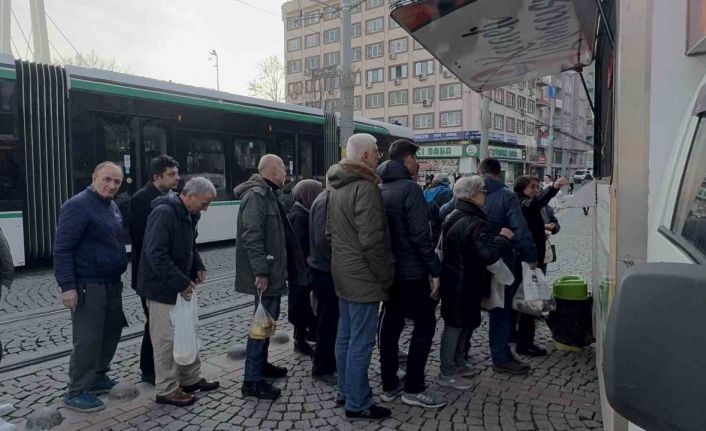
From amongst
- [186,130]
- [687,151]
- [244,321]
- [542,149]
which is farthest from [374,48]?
[687,151]

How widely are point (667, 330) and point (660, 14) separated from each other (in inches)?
60.2

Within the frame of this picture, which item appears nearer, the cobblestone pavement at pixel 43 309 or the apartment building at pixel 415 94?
the cobblestone pavement at pixel 43 309

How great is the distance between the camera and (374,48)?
55969mm

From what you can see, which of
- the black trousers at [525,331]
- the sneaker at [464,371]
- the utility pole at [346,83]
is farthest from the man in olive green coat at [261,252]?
the utility pole at [346,83]

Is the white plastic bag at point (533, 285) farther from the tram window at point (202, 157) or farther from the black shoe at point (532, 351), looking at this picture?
the tram window at point (202, 157)

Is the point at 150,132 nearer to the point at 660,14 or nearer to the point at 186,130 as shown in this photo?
the point at 186,130

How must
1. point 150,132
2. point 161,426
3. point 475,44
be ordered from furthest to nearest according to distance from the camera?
point 150,132
point 475,44
point 161,426

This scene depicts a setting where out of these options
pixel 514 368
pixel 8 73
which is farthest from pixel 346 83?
pixel 514 368

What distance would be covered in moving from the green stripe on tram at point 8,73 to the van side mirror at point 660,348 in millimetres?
9092

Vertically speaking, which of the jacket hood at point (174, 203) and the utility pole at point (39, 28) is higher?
the utility pole at point (39, 28)

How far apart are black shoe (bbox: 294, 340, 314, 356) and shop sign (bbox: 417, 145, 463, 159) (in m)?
44.9

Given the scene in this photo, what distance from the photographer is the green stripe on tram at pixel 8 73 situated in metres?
7.65

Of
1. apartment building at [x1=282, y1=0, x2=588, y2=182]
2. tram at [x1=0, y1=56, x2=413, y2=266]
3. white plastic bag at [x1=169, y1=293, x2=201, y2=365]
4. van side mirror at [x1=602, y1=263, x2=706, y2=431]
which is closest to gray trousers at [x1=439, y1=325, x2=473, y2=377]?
white plastic bag at [x1=169, y1=293, x2=201, y2=365]

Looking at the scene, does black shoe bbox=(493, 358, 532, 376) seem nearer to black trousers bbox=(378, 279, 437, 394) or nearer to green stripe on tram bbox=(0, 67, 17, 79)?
black trousers bbox=(378, 279, 437, 394)
